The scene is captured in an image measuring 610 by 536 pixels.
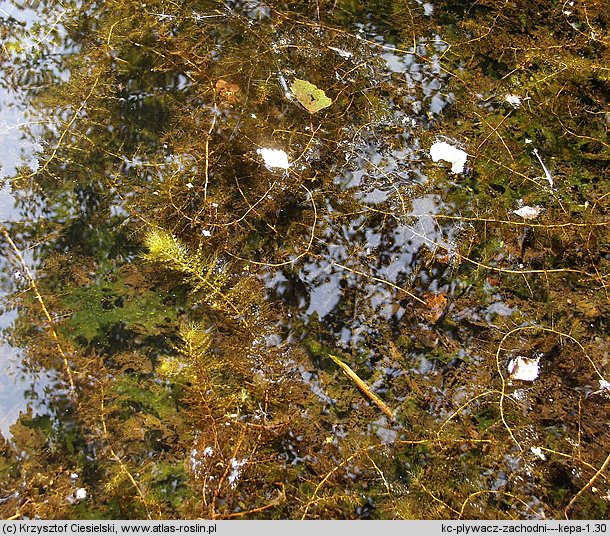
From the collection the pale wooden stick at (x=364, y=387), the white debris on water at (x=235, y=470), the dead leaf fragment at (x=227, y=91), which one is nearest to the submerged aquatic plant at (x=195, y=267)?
the pale wooden stick at (x=364, y=387)

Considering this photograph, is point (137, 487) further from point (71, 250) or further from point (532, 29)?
point (532, 29)

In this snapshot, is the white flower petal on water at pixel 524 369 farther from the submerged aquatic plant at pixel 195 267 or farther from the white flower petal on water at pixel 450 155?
the submerged aquatic plant at pixel 195 267

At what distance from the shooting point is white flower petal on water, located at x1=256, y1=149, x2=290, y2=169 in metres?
2.27

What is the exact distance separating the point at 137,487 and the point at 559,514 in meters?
1.58

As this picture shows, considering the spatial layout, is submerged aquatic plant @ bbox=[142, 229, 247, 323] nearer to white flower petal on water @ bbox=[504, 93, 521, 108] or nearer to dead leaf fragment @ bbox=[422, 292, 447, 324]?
dead leaf fragment @ bbox=[422, 292, 447, 324]

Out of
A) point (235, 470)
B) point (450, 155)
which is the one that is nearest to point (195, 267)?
point (235, 470)

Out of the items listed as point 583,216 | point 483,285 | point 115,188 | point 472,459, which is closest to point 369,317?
point 483,285

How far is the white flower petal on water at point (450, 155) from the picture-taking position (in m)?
2.33

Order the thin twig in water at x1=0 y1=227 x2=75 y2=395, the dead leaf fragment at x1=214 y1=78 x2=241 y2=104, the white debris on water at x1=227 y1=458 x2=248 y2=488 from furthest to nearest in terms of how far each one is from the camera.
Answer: the dead leaf fragment at x1=214 y1=78 x2=241 y2=104
the thin twig in water at x1=0 y1=227 x2=75 y2=395
the white debris on water at x1=227 y1=458 x2=248 y2=488

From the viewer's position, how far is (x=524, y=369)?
80.1 inches

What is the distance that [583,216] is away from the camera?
7.44 ft

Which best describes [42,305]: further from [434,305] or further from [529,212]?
[529,212]

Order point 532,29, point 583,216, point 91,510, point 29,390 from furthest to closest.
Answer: point 532,29 → point 583,216 → point 29,390 → point 91,510

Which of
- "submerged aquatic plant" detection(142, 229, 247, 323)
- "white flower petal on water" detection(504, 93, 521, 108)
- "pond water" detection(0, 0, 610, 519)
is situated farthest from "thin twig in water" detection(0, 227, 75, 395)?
"white flower petal on water" detection(504, 93, 521, 108)
